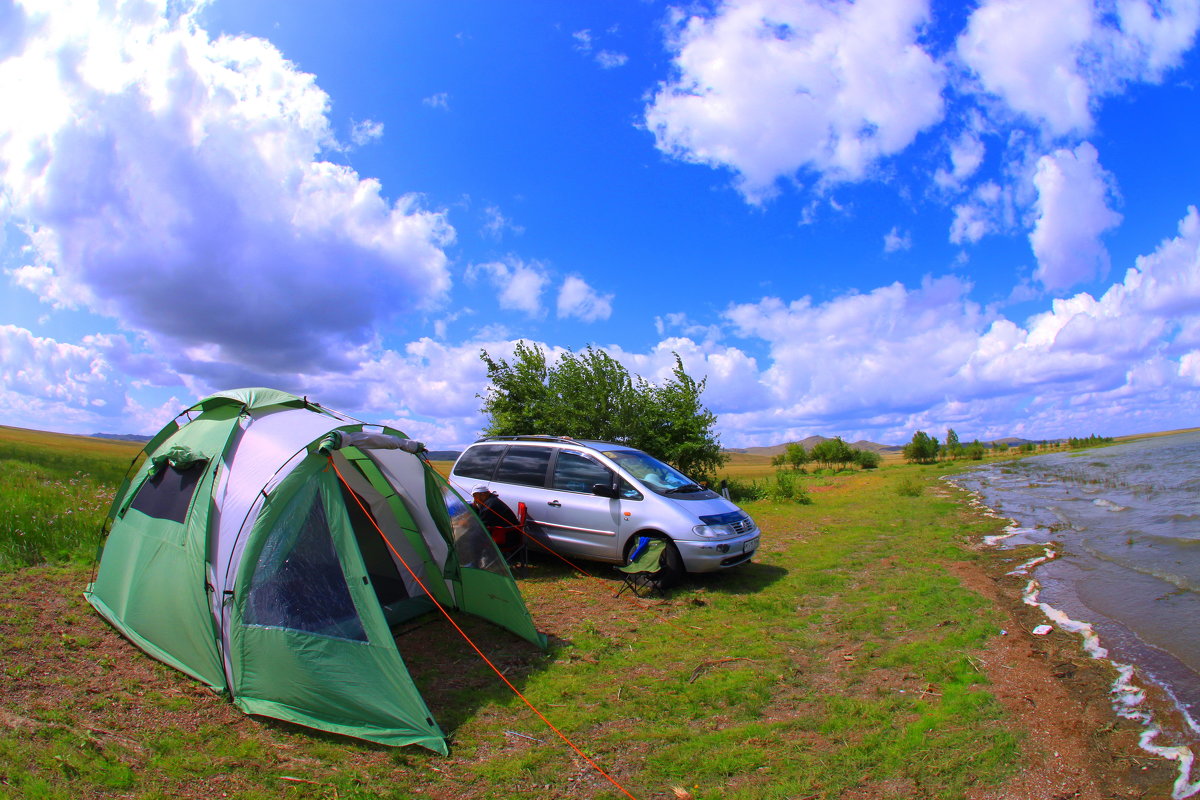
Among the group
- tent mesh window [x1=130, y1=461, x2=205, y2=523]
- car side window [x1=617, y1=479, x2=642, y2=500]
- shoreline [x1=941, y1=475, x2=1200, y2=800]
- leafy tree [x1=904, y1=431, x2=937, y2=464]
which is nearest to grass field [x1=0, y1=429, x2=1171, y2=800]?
shoreline [x1=941, y1=475, x2=1200, y2=800]

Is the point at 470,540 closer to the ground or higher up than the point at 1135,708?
higher up

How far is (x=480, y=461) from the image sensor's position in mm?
10555

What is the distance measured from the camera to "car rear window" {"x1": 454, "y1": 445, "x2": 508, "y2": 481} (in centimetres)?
1038

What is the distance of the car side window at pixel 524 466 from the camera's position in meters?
9.77

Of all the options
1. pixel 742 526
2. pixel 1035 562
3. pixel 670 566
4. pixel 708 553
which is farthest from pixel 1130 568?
pixel 670 566

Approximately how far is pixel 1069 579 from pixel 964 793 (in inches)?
307

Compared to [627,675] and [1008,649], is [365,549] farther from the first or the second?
[1008,649]

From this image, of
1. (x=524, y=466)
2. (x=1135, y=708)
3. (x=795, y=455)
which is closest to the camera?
(x=1135, y=708)

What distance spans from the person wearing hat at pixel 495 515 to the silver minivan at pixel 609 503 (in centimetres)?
27

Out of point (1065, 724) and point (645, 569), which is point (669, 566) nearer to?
point (645, 569)

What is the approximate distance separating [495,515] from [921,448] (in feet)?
253

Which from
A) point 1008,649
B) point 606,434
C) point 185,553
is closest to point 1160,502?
point 606,434

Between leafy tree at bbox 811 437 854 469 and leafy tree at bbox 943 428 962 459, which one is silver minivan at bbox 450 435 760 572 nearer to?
leafy tree at bbox 811 437 854 469

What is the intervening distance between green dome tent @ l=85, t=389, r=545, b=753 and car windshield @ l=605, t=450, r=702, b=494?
302cm
